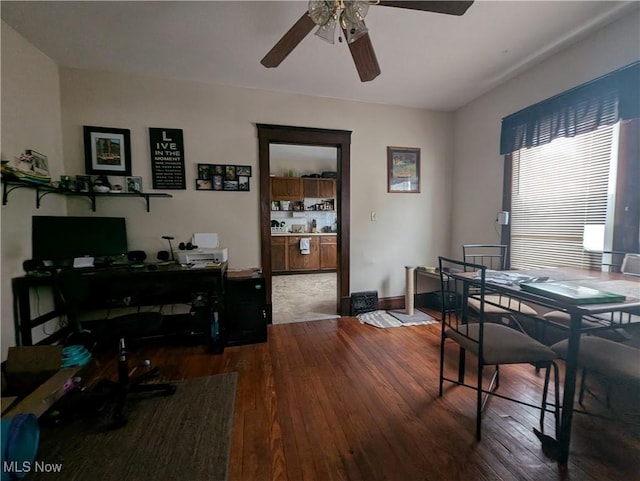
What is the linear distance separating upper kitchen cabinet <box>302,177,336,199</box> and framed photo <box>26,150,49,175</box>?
168 inches

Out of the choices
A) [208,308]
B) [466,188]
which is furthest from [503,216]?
[208,308]

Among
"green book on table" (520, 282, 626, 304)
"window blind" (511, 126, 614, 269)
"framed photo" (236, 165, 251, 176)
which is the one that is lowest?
"green book on table" (520, 282, 626, 304)

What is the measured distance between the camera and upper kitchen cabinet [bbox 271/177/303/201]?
5855 millimetres

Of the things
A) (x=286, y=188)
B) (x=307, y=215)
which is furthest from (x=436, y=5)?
(x=307, y=215)

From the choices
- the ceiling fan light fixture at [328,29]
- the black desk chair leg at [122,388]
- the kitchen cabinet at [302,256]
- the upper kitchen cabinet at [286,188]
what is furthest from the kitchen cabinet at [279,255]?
the ceiling fan light fixture at [328,29]

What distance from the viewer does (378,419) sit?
1.56 m

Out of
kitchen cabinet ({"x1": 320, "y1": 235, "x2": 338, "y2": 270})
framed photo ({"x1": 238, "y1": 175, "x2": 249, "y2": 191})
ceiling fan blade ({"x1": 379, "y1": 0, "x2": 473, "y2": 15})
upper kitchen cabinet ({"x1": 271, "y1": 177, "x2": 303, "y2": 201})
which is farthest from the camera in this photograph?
kitchen cabinet ({"x1": 320, "y1": 235, "x2": 338, "y2": 270})

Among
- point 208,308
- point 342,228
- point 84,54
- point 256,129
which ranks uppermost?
point 84,54

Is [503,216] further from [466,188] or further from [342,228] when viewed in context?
[342,228]

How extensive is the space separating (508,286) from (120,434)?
7.49 ft

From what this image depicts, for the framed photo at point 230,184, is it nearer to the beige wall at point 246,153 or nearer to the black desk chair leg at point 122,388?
the beige wall at point 246,153

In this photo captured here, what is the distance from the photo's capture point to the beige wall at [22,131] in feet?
6.34

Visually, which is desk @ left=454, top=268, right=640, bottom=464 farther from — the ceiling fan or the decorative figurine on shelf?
the decorative figurine on shelf

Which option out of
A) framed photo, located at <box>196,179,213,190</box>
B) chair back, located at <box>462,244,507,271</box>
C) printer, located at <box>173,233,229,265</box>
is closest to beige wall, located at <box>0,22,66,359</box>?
printer, located at <box>173,233,229,265</box>
